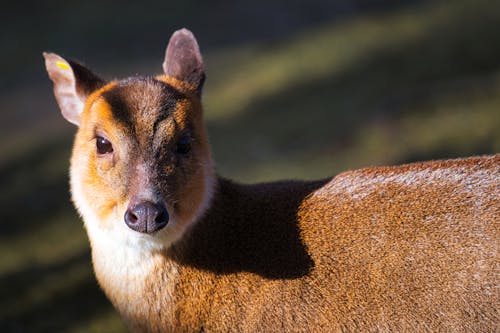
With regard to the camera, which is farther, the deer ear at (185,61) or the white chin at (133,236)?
the deer ear at (185,61)

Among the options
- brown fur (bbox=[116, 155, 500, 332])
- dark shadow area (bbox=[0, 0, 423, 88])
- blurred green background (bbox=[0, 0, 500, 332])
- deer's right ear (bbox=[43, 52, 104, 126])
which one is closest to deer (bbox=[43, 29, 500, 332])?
brown fur (bbox=[116, 155, 500, 332])

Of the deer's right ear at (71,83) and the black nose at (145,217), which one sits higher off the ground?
the deer's right ear at (71,83)

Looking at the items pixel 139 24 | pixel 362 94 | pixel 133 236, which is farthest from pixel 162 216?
pixel 139 24

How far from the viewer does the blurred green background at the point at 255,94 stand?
921 centimetres

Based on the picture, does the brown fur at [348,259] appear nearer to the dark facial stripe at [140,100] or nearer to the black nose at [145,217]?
the black nose at [145,217]

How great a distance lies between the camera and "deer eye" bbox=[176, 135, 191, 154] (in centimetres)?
522

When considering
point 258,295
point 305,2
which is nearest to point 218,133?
point 305,2

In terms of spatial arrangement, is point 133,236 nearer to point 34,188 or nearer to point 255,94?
point 34,188

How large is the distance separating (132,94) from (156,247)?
3.59ft

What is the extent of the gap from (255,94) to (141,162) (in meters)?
8.97

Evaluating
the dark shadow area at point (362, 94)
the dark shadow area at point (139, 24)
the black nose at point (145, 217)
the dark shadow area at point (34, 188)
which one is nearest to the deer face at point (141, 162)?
the black nose at point (145, 217)

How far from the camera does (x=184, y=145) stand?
17.3 ft

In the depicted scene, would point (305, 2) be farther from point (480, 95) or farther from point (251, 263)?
point (251, 263)

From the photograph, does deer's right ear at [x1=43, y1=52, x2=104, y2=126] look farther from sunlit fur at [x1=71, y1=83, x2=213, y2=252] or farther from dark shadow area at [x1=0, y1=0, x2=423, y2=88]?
dark shadow area at [x1=0, y1=0, x2=423, y2=88]
